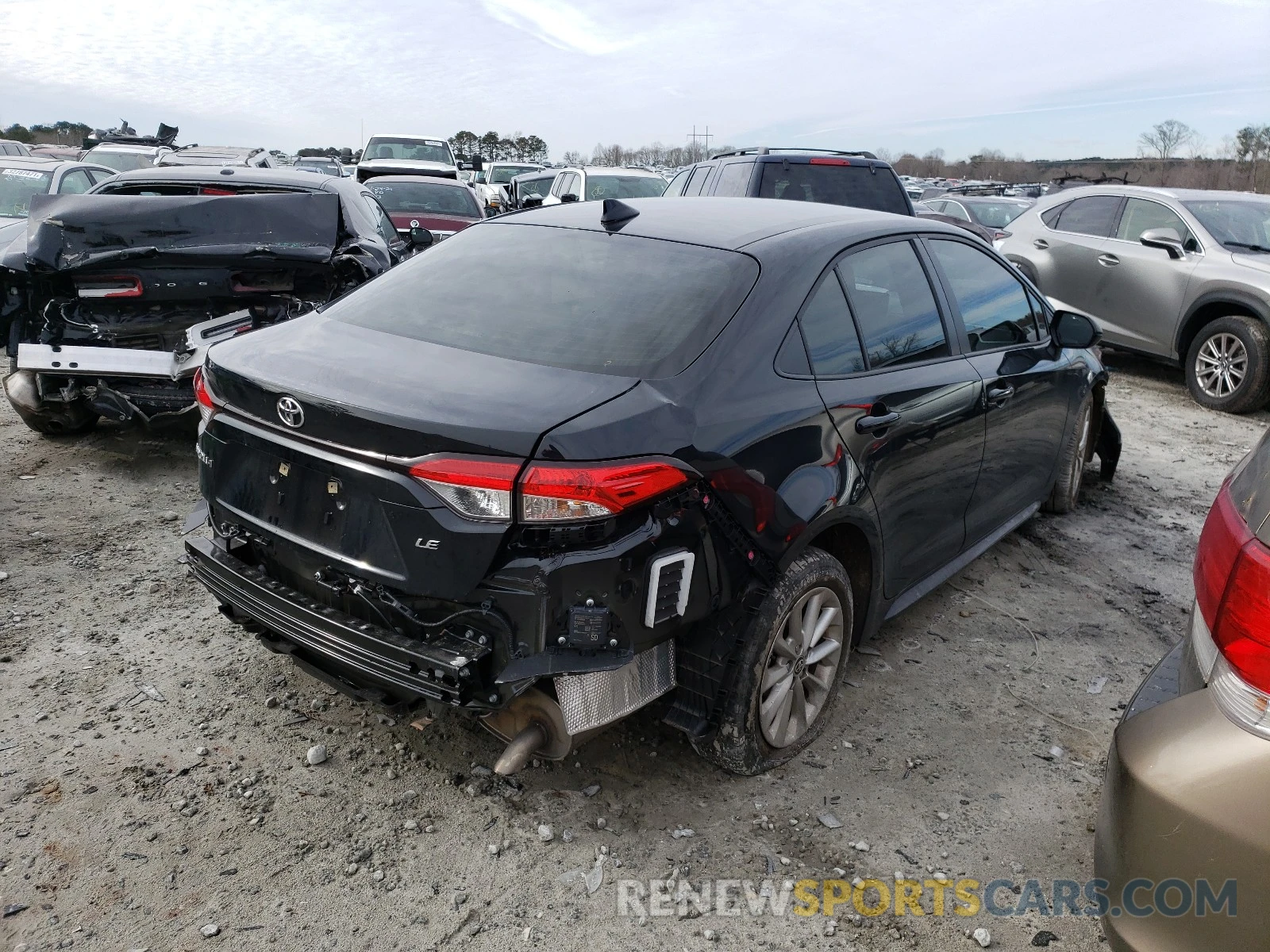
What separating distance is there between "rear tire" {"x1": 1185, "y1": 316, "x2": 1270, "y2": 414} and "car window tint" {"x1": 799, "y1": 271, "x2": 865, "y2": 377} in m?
6.43

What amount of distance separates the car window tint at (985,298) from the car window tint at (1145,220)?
5250 mm

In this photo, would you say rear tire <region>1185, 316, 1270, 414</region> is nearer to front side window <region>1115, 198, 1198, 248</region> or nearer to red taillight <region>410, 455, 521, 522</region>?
front side window <region>1115, 198, 1198, 248</region>

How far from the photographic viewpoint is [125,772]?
2916mm

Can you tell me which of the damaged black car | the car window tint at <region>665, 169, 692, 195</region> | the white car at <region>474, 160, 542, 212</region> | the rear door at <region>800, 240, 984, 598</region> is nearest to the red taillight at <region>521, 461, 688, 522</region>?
the rear door at <region>800, 240, 984, 598</region>

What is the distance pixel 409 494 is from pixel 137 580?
247 cm

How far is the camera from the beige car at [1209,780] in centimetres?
163

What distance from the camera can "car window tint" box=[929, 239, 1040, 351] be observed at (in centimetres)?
384

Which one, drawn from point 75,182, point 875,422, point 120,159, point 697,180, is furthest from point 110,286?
point 120,159

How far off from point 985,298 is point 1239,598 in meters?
2.56

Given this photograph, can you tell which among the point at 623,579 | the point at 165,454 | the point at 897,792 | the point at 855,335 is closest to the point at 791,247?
the point at 855,335

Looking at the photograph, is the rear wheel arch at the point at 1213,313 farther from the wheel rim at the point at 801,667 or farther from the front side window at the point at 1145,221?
the wheel rim at the point at 801,667

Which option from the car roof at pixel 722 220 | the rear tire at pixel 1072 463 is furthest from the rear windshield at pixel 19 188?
the rear tire at pixel 1072 463

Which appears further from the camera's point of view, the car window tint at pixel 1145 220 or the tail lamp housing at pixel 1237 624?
the car window tint at pixel 1145 220

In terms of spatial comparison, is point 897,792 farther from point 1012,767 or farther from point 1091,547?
point 1091,547
